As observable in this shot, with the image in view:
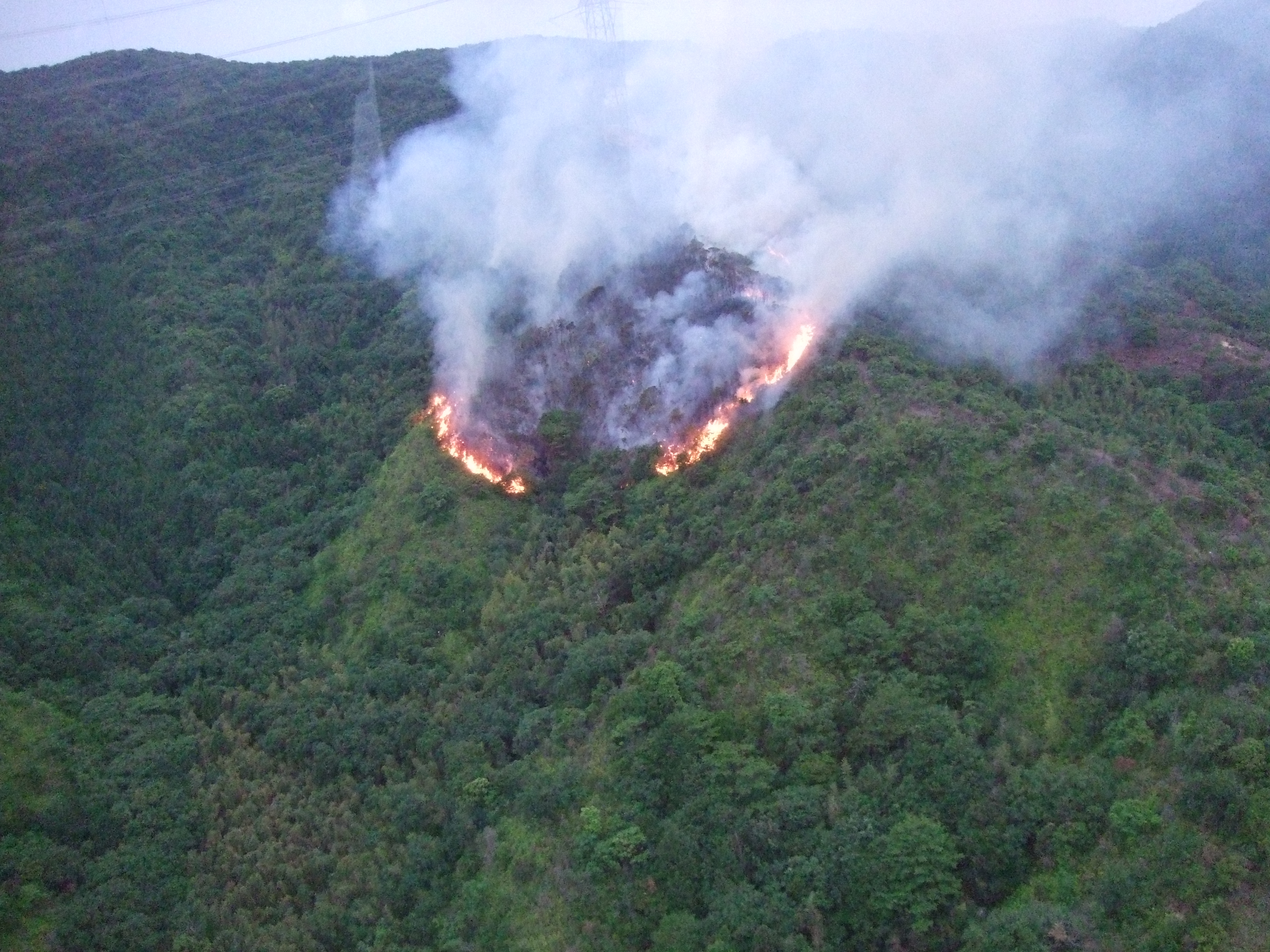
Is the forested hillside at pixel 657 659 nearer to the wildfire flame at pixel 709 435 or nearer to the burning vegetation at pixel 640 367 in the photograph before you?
the wildfire flame at pixel 709 435

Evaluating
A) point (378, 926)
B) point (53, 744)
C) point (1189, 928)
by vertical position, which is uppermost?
point (1189, 928)

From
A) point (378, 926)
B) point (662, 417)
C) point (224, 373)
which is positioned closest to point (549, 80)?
point (224, 373)

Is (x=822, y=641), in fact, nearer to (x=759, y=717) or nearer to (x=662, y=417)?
(x=759, y=717)

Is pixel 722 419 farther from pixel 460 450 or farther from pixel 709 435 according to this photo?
pixel 460 450

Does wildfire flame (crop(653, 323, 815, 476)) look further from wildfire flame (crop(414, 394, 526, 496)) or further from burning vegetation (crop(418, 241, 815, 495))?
wildfire flame (crop(414, 394, 526, 496))

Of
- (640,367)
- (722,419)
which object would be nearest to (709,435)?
(722,419)
